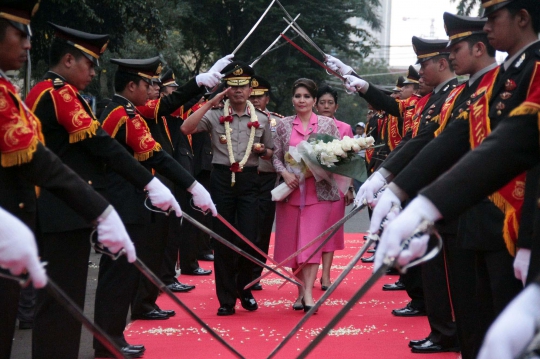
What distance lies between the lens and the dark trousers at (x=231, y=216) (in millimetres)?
6844

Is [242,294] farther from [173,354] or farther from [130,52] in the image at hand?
[130,52]

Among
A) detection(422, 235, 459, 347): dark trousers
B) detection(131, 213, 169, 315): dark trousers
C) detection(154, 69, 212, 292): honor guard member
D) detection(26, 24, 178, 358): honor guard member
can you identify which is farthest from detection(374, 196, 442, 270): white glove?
detection(154, 69, 212, 292): honor guard member

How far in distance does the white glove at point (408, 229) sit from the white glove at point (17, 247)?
1.10m

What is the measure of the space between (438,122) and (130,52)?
55.9 feet

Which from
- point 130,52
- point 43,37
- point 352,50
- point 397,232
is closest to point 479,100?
point 397,232

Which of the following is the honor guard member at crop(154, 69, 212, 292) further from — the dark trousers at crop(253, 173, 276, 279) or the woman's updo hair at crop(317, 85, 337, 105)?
the woman's updo hair at crop(317, 85, 337, 105)

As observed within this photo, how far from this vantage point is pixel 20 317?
6.09 m

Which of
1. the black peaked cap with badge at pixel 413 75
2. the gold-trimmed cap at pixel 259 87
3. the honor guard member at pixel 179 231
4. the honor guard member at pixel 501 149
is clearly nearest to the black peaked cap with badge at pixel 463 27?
the honor guard member at pixel 501 149

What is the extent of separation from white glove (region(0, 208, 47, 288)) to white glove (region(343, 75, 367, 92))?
3.96 metres

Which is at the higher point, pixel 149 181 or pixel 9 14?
pixel 9 14

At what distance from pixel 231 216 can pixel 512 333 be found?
16.7 feet

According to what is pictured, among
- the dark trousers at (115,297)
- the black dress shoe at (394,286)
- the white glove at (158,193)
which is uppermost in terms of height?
the white glove at (158,193)

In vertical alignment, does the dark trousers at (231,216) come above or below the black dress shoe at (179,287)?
above

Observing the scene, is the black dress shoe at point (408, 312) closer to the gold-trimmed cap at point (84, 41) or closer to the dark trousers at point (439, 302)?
the dark trousers at point (439, 302)
